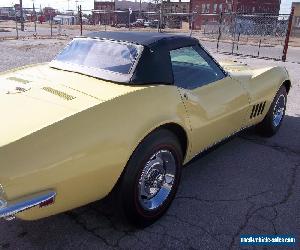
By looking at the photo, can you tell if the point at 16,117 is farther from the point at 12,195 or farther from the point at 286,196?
the point at 286,196

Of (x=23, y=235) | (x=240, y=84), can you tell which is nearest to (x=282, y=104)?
(x=240, y=84)

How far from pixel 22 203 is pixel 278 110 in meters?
4.11

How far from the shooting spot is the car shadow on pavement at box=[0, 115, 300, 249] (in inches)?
108

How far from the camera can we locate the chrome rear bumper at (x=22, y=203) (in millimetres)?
1988

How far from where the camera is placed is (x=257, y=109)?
14.4ft

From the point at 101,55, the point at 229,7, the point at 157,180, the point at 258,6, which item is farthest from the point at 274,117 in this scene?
the point at 258,6

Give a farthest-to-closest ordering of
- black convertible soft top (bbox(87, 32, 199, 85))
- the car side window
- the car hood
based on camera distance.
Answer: the car side window
black convertible soft top (bbox(87, 32, 199, 85))
the car hood

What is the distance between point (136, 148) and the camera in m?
2.61

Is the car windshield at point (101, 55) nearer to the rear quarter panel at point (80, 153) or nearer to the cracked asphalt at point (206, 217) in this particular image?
the rear quarter panel at point (80, 153)

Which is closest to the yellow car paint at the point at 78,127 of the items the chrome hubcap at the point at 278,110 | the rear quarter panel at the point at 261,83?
the rear quarter panel at the point at 261,83

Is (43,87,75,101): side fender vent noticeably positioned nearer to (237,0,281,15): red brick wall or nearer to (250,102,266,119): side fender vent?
(250,102,266,119): side fender vent

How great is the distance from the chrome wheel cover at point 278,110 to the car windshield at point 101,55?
8.73ft

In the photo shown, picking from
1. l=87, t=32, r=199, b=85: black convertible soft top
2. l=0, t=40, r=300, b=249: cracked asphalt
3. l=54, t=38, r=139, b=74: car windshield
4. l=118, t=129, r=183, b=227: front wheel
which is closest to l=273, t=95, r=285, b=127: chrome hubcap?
l=0, t=40, r=300, b=249: cracked asphalt

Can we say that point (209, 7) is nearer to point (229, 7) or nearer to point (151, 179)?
point (229, 7)
